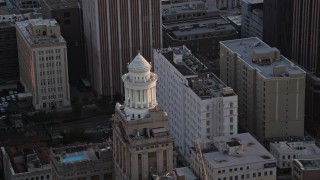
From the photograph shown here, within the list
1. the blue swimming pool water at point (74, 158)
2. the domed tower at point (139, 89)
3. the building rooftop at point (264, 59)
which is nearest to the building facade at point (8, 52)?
the building rooftop at point (264, 59)

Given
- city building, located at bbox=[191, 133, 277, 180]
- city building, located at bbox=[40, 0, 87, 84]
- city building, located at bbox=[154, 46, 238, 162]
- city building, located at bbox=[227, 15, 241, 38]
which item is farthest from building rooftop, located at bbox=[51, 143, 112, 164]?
city building, located at bbox=[227, 15, 241, 38]

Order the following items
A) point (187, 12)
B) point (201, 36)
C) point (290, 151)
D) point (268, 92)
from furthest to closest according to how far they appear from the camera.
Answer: point (187, 12) → point (201, 36) → point (268, 92) → point (290, 151)

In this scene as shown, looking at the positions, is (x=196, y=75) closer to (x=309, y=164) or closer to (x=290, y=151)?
(x=290, y=151)

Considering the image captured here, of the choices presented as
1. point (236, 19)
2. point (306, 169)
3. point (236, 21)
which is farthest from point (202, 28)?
point (306, 169)

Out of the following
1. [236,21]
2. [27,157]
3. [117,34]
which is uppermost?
[117,34]

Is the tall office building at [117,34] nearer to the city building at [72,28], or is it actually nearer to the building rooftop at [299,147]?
the city building at [72,28]

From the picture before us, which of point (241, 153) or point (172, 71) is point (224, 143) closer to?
point (241, 153)

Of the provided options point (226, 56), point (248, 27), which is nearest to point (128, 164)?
point (226, 56)
